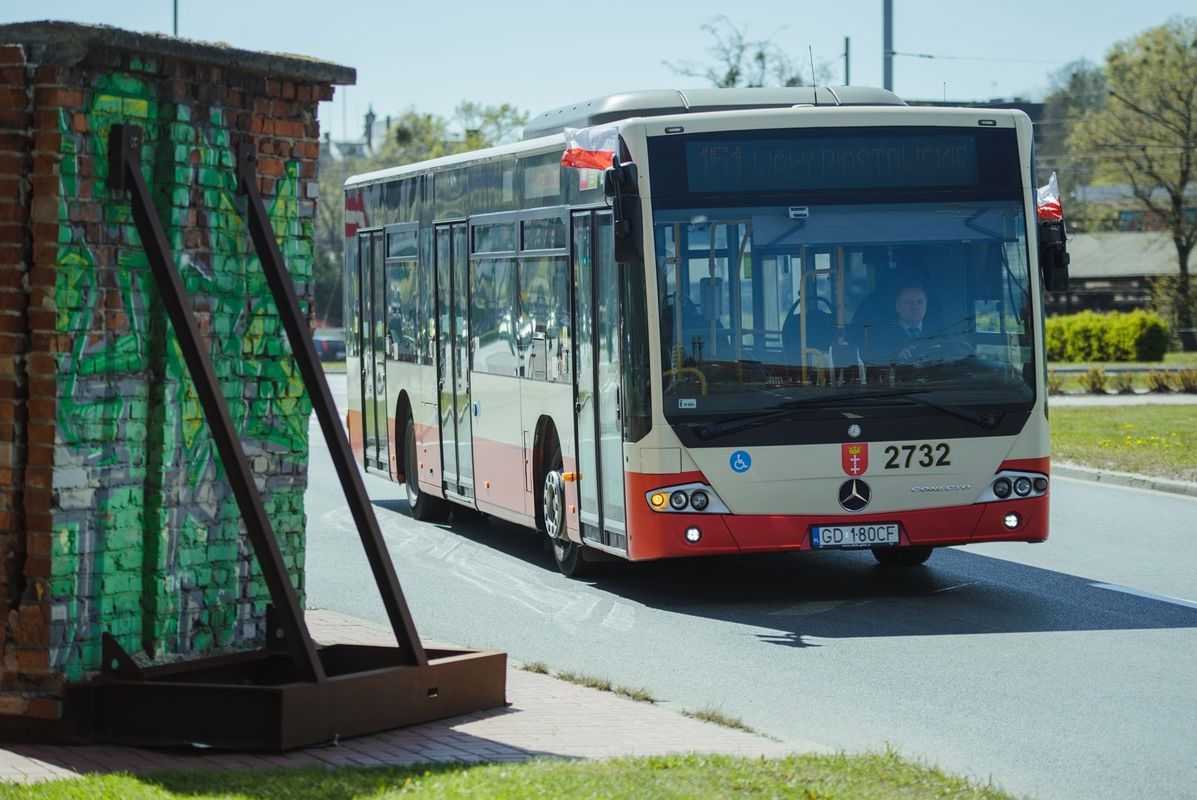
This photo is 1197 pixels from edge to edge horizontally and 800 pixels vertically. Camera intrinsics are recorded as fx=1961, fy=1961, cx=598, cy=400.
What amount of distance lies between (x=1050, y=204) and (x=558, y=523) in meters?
4.27

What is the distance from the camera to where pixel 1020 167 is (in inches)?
504

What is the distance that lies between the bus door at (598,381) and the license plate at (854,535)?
1.26 meters

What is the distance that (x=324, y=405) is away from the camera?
8.38 meters

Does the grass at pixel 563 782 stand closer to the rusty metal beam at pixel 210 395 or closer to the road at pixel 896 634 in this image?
the road at pixel 896 634

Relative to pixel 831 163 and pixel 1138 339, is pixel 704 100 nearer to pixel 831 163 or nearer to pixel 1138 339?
pixel 831 163

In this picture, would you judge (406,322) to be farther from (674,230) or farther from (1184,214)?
(1184,214)

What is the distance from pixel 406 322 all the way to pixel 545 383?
13.4ft

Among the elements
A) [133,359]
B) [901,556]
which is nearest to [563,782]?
[133,359]

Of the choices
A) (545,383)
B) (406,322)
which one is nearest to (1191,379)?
(406,322)

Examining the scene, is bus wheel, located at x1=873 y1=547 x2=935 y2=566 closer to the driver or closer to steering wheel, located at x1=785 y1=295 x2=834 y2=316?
the driver

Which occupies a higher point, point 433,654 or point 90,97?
point 90,97

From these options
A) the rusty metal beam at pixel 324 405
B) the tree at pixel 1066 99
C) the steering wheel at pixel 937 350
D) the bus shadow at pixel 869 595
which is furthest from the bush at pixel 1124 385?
Answer: the tree at pixel 1066 99

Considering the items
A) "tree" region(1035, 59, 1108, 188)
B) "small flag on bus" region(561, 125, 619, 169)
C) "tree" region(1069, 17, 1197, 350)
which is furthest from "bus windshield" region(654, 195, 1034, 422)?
"tree" region(1035, 59, 1108, 188)

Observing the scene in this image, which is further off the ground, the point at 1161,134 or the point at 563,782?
the point at 1161,134
